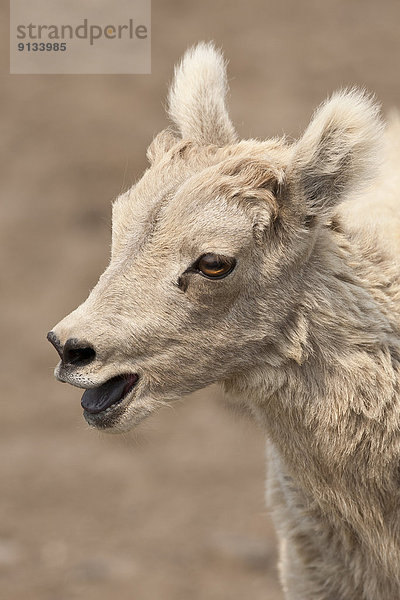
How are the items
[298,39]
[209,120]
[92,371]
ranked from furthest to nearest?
[298,39] → [209,120] → [92,371]

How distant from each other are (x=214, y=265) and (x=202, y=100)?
1091mm

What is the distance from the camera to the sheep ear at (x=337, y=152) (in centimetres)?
476

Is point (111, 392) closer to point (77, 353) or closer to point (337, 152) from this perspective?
point (77, 353)

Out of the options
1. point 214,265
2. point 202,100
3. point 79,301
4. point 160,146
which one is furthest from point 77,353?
point 79,301

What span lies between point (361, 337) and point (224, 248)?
2.37ft

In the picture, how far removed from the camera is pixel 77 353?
4613mm

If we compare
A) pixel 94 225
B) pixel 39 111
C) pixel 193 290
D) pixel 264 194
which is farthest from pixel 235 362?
pixel 39 111

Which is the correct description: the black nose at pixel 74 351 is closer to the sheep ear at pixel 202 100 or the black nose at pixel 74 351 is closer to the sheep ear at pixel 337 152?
the sheep ear at pixel 337 152

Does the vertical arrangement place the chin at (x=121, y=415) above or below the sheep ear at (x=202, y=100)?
below

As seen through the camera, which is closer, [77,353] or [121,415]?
[77,353]

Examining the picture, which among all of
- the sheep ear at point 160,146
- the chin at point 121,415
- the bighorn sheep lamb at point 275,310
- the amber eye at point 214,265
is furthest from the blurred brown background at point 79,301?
the sheep ear at point 160,146

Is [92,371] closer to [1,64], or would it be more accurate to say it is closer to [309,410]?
[309,410]

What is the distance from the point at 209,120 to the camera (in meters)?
5.40

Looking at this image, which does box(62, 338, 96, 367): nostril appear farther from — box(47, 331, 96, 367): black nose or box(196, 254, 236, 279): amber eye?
box(196, 254, 236, 279): amber eye
